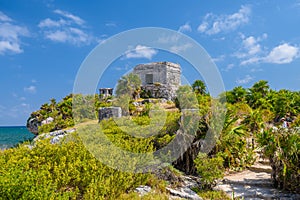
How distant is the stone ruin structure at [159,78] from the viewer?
40.3 m

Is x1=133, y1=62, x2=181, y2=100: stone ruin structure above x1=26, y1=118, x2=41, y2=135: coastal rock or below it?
above

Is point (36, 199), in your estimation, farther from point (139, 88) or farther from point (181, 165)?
point (139, 88)

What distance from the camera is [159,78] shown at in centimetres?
4212

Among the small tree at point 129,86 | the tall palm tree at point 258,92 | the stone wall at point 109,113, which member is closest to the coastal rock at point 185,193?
the stone wall at point 109,113

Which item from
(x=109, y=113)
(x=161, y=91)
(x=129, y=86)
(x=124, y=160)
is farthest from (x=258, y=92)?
(x=124, y=160)

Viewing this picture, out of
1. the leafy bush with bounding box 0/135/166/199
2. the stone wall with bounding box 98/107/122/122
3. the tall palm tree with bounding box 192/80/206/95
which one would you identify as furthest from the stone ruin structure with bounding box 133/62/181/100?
the leafy bush with bounding box 0/135/166/199

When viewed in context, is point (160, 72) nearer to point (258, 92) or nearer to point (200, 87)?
point (200, 87)

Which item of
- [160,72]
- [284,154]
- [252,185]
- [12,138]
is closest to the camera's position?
[284,154]

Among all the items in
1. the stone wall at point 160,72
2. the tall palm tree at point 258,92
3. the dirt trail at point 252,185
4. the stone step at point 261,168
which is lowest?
the dirt trail at point 252,185

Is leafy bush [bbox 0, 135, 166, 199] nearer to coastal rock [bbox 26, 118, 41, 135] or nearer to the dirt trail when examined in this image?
the dirt trail

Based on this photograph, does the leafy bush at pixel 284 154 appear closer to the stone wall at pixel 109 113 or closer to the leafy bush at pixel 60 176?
the leafy bush at pixel 60 176

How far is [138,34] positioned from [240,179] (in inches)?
229

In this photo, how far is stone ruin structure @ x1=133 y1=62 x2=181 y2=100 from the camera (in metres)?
40.3

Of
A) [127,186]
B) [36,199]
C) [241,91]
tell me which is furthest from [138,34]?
[241,91]
